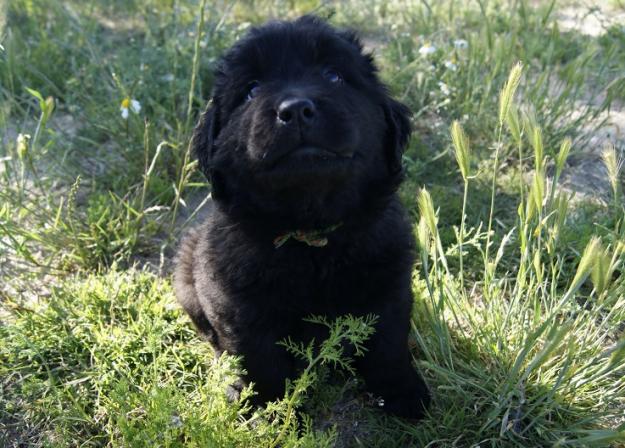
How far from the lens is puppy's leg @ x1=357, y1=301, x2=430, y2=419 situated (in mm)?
2012

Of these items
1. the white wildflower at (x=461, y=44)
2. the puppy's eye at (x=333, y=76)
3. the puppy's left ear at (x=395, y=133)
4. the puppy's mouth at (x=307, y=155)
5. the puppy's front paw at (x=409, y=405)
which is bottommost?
the puppy's front paw at (x=409, y=405)

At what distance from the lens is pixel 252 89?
6.43ft

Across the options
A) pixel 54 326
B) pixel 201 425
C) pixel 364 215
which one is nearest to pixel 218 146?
pixel 364 215

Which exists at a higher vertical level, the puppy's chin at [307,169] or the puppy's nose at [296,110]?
the puppy's nose at [296,110]

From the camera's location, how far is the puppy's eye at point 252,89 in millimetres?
1938

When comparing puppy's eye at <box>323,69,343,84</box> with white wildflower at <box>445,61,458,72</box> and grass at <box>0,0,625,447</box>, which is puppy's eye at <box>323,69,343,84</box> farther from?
white wildflower at <box>445,61,458,72</box>

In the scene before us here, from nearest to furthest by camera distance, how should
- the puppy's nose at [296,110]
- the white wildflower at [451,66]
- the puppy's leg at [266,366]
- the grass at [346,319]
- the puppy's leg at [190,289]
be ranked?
the puppy's nose at [296,110], the grass at [346,319], the puppy's leg at [266,366], the puppy's leg at [190,289], the white wildflower at [451,66]

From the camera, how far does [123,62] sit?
372 centimetres

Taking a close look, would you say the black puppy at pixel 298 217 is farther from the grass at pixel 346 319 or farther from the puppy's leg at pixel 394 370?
the grass at pixel 346 319

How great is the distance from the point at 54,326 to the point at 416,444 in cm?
143

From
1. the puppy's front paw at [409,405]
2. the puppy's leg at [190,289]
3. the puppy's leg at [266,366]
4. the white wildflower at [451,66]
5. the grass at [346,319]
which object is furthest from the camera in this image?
the white wildflower at [451,66]

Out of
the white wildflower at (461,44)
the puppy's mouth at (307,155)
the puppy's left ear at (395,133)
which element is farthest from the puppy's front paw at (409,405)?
the white wildflower at (461,44)

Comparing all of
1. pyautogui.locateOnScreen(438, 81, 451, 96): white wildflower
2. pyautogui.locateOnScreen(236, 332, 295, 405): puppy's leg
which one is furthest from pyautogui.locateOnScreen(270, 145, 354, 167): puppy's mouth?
pyautogui.locateOnScreen(438, 81, 451, 96): white wildflower

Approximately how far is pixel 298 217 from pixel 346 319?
1.09ft
